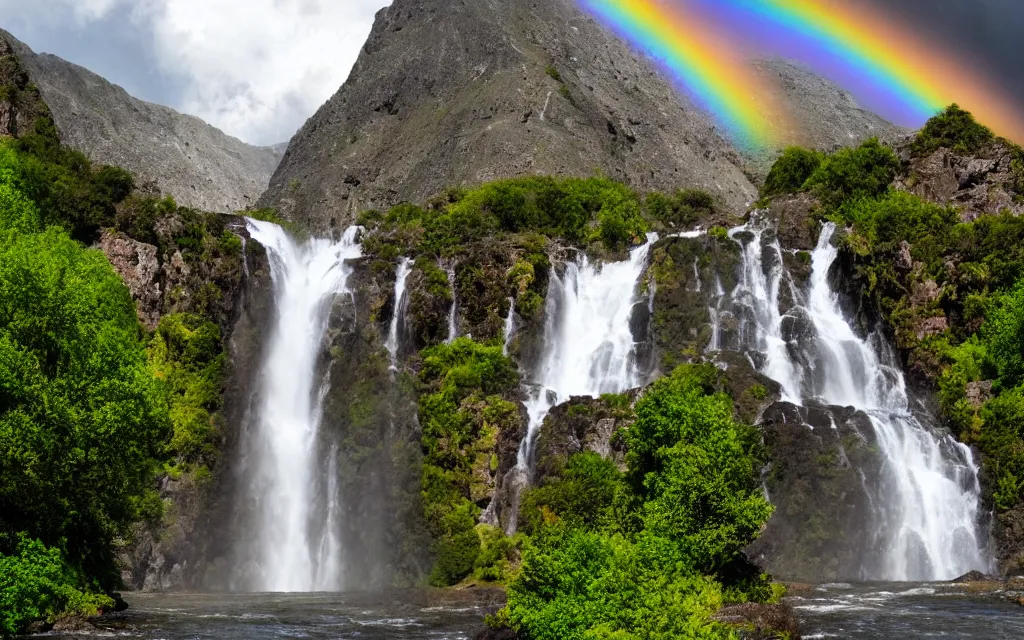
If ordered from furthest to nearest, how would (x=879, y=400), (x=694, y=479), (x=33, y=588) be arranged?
1. (x=879, y=400)
2. (x=694, y=479)
3. (x=33, y=588)

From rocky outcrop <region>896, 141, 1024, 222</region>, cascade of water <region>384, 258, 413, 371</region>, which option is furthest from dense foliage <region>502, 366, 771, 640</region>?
rocky outcrop <region>896, 141, 1024, 222</region>

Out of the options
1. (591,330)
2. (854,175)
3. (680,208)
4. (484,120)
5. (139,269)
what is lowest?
(591,330)

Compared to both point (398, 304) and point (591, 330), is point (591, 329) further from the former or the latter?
point (398, 304)

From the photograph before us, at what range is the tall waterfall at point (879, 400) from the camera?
179 feet

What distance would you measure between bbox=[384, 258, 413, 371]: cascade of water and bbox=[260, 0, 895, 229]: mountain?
3399 centimetres

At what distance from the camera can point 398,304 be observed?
78188 millimetres

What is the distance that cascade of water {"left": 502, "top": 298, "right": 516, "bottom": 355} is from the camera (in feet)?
251

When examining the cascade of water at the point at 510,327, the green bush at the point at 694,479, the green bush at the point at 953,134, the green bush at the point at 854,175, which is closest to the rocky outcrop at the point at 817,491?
the green bush at the point at 694,479

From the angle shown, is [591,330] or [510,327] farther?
[591,330]

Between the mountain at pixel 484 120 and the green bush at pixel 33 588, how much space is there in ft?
274

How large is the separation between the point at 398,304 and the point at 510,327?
9252 millimetres

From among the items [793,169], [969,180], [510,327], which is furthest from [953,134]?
[510,327]

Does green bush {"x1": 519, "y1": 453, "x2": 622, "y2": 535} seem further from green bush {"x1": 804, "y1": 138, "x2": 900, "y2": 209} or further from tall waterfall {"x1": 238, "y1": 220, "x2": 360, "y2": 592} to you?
green bush {"x1": 804, "y1": 138, "x2": 900, "y2": 209}

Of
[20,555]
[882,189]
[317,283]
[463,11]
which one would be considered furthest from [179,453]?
[463,11]
